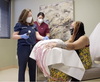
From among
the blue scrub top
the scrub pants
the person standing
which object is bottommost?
the scrub pants

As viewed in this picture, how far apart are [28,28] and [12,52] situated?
2.04 metres

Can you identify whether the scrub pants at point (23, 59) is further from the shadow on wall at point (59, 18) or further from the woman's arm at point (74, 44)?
the shadow on wall at point (59, 18)

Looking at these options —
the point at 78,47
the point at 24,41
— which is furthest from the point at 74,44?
the point at 24,41

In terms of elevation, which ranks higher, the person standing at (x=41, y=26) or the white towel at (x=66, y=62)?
the person standing at (x=41, y=26)

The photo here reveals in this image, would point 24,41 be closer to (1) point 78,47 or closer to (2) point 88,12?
(1) point 78,47

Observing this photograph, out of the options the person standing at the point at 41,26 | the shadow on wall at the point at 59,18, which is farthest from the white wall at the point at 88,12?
the person standing at the point at 41,26

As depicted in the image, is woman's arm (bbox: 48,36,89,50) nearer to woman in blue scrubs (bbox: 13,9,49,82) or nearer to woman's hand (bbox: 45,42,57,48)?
woman's hand (bbox: 45,42,57,48)

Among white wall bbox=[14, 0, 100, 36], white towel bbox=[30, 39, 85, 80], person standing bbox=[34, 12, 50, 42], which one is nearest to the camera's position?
white towel bbox=[30, 39, 85, 80]

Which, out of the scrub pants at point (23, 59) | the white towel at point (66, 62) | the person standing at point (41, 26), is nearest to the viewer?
the white towel at point (66, 62)

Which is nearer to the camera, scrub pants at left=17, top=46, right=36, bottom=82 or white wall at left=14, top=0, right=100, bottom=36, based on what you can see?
scrub pants at left=17, top=46, right=36, bottom=82

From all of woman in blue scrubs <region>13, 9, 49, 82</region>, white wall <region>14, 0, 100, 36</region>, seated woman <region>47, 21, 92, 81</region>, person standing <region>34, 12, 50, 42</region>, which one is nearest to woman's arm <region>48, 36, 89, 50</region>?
seated woman <region>47, 21, 92, 81</region>

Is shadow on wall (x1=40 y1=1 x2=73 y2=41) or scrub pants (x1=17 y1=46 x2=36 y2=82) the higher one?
shadow on wall (x1=40 y1=1 x2=73 y2=41)

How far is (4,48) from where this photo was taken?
128 inches

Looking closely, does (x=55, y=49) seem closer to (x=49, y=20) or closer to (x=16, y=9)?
(x=49, y=20)
